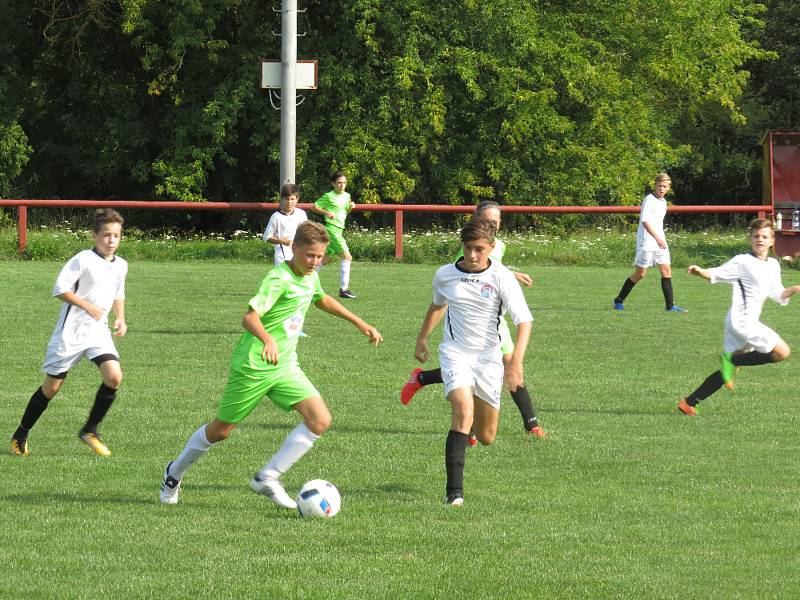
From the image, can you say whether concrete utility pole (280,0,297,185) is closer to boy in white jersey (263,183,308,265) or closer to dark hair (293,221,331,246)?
boy in white jersey (263,183,308,265)

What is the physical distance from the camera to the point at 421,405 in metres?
11.2

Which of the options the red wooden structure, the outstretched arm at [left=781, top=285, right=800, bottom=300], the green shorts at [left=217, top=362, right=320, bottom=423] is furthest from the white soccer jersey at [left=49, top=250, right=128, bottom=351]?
the red wooden structure

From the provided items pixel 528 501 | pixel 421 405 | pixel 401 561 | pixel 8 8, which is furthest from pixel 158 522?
pixel 8 8

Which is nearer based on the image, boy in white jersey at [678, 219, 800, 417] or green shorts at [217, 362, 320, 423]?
green shorts at [217, 362, 320, 423]

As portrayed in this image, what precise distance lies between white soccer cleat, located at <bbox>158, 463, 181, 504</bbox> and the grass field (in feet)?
0.23

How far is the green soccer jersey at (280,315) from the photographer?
7223mm

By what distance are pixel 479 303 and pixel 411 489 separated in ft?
3.81

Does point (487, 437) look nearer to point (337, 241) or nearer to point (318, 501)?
point (318, 501)

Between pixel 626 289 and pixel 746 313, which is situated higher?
pixel 746 313

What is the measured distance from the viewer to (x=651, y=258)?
18859 millimetres

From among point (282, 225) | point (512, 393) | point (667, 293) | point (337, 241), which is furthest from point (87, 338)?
point (667, 293)

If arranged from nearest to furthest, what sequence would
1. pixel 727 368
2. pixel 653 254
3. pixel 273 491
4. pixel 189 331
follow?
pixel 273 491 < pixel 727 368 < pixel 189 331 < pixel 653 254

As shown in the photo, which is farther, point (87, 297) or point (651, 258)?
point (651, 258)

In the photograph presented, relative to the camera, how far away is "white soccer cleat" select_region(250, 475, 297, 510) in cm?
723
